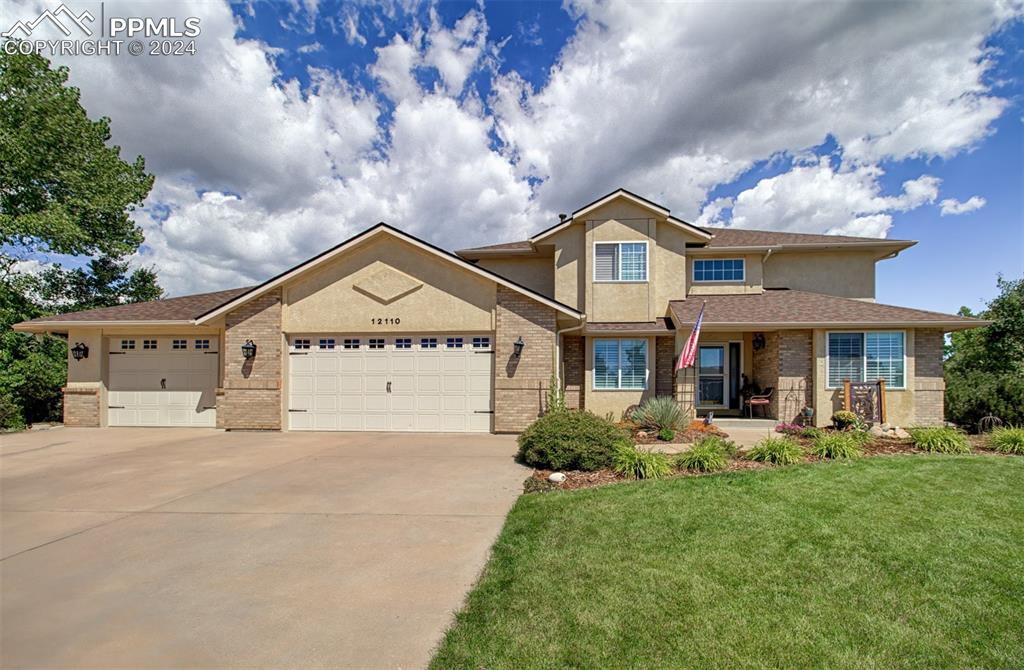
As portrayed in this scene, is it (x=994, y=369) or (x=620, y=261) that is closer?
(x=620, y=261)

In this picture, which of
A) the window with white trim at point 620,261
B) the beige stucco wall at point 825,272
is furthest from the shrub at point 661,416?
the beige stucco wall at point 825,272

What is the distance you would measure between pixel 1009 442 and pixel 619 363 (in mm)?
8560

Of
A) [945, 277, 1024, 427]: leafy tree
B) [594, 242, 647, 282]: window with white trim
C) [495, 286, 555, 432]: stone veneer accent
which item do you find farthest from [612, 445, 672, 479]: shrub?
[945, 277, 1024, 427]: leafy tree

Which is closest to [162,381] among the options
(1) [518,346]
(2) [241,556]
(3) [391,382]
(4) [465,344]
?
(3) [391,382]

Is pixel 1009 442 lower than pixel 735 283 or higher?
lower

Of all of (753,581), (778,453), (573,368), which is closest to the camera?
(753,581)

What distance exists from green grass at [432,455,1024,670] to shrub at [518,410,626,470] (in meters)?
1.26

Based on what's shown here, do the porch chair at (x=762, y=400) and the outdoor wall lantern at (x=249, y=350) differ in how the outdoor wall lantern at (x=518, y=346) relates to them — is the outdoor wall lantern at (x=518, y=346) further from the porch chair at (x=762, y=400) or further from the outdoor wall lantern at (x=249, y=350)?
the outdoor wall lantern at (x=249, y=350)

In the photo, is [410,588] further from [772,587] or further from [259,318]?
[259,318]

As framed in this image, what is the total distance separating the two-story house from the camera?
12414 millimetres

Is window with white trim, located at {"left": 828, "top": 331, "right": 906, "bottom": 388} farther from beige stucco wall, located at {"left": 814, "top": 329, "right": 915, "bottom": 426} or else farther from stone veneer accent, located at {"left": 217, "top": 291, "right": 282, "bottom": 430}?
stone veneer accent, located at {"left": 217, "top": 291, "right": 282, "bottom": 430}

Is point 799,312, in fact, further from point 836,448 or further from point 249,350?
point 249,350

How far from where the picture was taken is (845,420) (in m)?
11.6

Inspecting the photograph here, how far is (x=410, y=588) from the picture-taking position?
4004 millimetres
